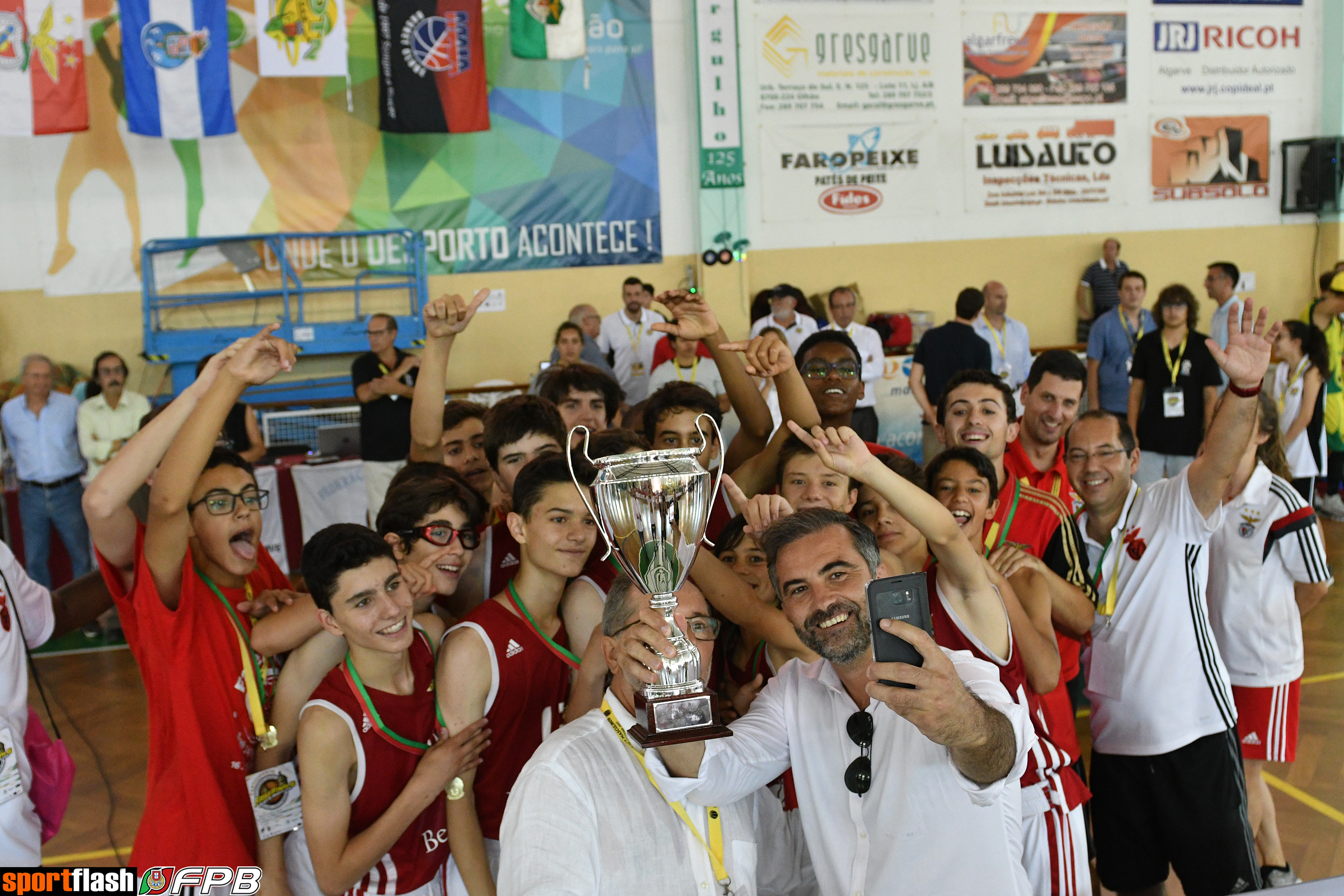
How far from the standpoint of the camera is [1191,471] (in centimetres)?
290

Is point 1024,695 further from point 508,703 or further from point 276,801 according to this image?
point 276,801

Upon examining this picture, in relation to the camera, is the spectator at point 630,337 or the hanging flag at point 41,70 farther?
the spectator at point 630,337

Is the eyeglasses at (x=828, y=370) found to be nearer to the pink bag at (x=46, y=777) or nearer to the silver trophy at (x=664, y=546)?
the silver trophy at (x=664, y=546)

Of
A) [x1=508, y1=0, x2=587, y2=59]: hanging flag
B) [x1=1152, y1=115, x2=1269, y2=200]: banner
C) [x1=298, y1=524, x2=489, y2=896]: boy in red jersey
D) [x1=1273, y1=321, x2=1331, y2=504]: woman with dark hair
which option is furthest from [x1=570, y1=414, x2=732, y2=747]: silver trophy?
[x1=1152, y1=115, x2=1269, y2=200]: banner

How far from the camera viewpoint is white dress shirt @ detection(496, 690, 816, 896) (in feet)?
5.92

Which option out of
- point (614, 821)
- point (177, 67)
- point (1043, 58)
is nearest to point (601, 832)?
point (614, 821)

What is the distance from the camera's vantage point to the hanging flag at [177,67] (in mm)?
9352

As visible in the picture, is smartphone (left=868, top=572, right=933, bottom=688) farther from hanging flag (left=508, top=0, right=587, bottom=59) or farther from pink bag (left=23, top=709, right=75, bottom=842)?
hanging flag (left=508, top=0, right=587, bottom=59)

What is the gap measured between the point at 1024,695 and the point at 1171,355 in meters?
5.33

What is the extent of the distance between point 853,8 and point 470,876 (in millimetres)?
10730

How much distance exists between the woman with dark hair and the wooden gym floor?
1045mm

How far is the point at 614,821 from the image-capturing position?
1.89 m

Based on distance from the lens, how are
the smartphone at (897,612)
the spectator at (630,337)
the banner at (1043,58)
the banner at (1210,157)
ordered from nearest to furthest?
the smartphone at (897,612), the spectator at (630,337), the banner at (1043,58), the banner at (1210,157)

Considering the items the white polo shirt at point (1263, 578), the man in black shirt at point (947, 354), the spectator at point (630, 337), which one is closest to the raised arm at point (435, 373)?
the white polo shirt at point (1263, 578)
